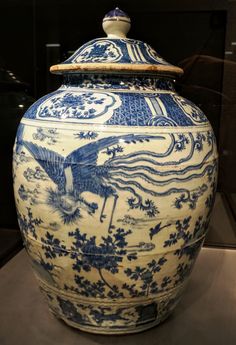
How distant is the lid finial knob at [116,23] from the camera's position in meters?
0.99

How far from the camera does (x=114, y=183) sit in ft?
2.78

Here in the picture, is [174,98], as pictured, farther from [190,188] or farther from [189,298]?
[189,298]

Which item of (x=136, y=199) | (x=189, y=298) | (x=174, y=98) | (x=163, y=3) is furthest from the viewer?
(x=163, y=3)

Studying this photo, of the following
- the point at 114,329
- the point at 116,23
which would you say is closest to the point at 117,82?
the point at 116,23

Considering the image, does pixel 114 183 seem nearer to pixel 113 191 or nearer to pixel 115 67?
pixel 113 191

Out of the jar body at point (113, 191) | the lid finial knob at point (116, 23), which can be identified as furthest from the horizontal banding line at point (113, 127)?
the lid finial knob at point (116, 23)

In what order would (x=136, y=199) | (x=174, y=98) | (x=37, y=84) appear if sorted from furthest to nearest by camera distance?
(x=37, y=84) < (x=174, y=98) < (x=136, y=199)

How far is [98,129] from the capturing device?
858 millimetres

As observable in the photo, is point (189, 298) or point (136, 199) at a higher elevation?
point (136, 199)

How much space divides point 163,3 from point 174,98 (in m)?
0.58

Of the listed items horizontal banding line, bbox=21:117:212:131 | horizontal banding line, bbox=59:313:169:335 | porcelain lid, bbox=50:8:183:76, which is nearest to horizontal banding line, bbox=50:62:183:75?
porcelain lid, bbox=50:8:183:76

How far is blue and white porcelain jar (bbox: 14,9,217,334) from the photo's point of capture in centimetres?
85

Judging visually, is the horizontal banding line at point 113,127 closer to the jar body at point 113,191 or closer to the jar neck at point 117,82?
the jar body at point 113,191

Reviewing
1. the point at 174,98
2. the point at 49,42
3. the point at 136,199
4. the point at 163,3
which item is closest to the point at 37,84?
the point at 49,42
